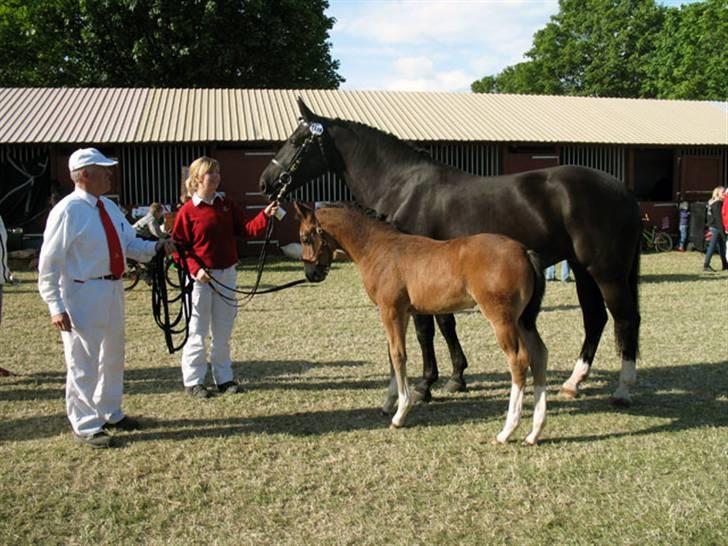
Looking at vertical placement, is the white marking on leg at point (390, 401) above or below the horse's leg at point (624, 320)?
below

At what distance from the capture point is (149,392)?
617 cm

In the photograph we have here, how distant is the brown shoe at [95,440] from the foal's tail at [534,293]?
3135 millimetres

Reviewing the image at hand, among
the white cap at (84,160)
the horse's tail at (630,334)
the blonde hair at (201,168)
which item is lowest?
the horse's tail at (630,334)

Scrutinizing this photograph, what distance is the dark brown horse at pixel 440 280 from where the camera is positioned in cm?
449

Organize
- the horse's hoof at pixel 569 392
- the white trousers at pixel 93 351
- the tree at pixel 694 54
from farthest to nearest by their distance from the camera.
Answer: the tree at pixel 694 54
the horse's hoof at pixel 569 392
the white trousers at pixel 93 351

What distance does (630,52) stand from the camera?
43.4 m

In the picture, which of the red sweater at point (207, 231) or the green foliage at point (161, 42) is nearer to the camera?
the red sweater at point (207, 231)

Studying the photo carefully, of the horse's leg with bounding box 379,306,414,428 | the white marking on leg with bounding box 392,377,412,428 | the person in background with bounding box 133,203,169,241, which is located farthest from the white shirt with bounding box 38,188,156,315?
the person in background with bounding box 133,203,169,241

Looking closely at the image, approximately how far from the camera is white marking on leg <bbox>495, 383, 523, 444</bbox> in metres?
4.61

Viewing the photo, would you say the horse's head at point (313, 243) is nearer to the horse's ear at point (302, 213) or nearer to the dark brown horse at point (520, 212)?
the horse's ear at point (302, 213)

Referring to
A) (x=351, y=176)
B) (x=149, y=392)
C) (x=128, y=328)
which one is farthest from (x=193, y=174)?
(x=128, y=328)

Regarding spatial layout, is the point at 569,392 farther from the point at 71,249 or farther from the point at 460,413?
the point at 71,249

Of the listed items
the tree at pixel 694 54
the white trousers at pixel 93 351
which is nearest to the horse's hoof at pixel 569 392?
the white trousers at pixel 93 351

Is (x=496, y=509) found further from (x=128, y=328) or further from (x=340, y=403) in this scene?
(x=128, y=328)
